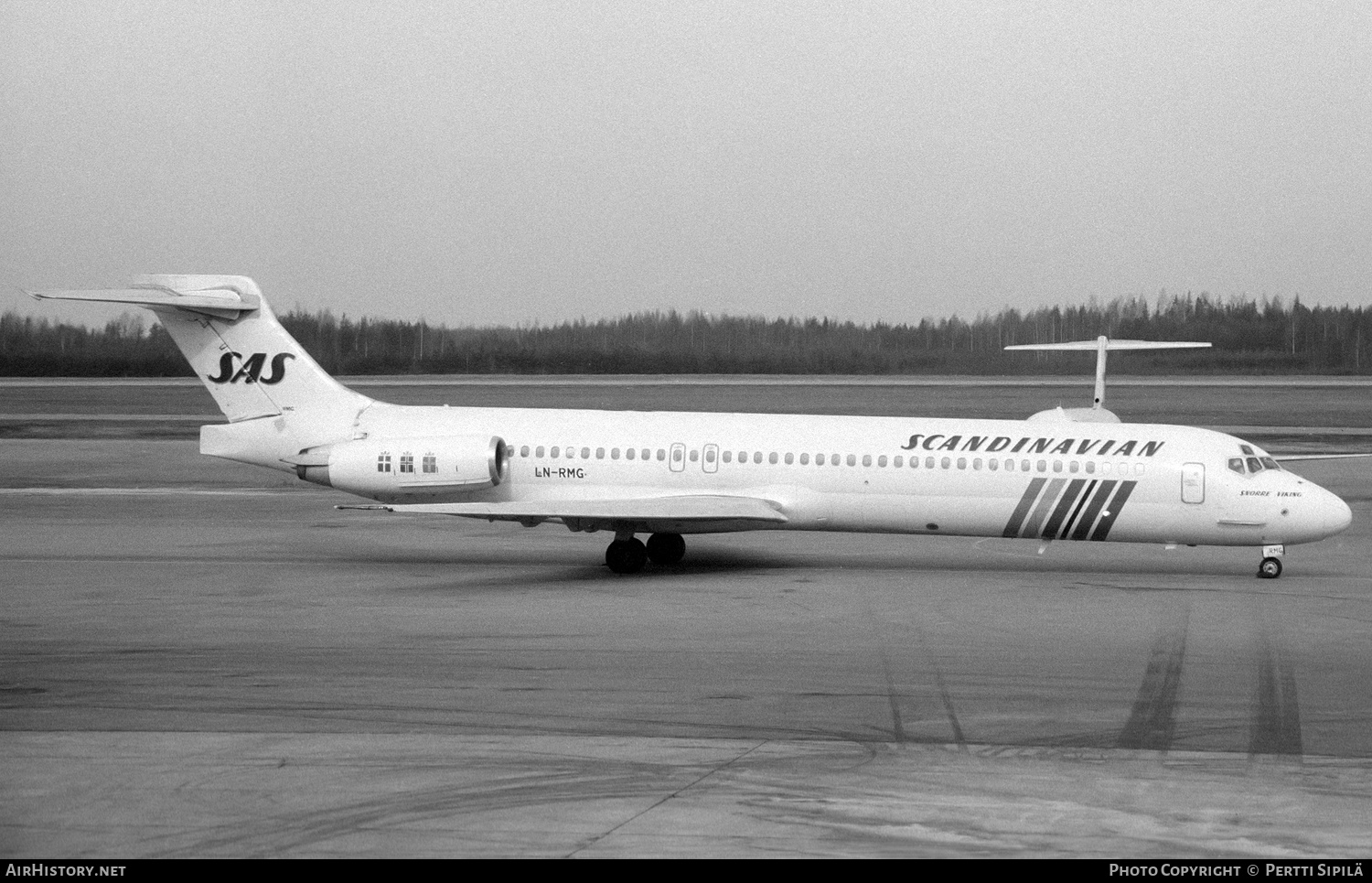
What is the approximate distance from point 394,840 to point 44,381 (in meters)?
73.6

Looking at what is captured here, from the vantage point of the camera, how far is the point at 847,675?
1562cm

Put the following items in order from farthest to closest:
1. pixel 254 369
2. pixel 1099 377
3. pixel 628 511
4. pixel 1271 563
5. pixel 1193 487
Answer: pixel 1099 377 → pixel 254 369 → pixel 1193 487 → pixel 1271 563 → pixel 628 511

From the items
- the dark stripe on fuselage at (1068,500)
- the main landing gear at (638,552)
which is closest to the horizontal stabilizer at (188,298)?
the main landing gear at (638,552)

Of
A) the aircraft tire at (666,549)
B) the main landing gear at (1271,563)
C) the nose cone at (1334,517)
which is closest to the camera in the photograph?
the nose cone at (1334,517)

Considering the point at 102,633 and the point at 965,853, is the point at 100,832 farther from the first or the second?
the point at 102,633

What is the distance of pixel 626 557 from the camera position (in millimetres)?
23562

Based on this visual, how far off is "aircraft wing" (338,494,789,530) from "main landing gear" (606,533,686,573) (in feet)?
1.37

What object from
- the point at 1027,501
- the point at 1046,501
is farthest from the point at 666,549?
the point at 1046,501

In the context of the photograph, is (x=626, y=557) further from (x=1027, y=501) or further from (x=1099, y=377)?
(x=1099, y=377)

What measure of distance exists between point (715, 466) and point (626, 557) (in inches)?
89.1

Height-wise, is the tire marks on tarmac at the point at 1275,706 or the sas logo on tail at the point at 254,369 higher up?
the sas logo on tail at the point at 254,369

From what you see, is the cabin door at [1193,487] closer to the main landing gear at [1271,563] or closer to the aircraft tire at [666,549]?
the main landing gear at [1271,563]

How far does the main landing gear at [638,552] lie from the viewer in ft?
77.3

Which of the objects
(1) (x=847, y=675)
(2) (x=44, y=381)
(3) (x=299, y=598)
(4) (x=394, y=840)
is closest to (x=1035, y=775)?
(1) (x=847, y=675)
